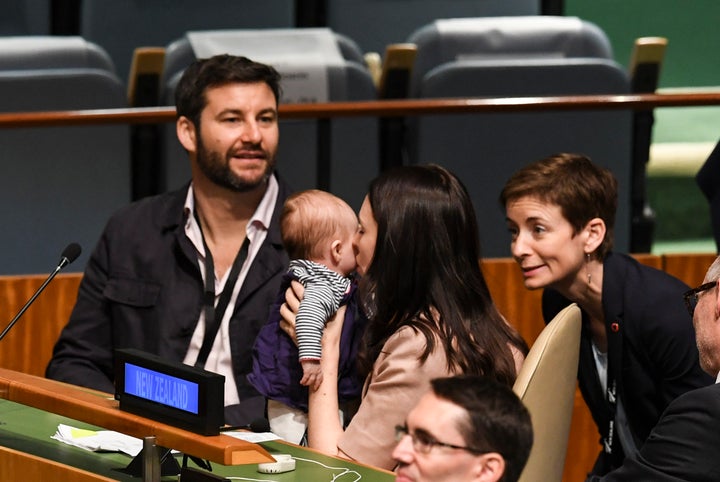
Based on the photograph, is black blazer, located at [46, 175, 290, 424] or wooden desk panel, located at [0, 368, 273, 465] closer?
wooden desk panel, located at [0, 368, 273, 465]

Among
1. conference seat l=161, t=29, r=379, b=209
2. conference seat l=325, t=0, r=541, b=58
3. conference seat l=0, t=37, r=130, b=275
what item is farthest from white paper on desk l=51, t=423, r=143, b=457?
conference seat l=325, t=0, r=541, b=58

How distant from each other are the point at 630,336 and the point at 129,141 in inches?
65.7

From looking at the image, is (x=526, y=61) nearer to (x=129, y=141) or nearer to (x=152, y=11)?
(x=129, y=141)

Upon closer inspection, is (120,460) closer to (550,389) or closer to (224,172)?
(550,389)

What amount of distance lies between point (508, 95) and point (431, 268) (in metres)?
1.86

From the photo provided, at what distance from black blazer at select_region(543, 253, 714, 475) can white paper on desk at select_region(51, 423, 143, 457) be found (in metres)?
0.99

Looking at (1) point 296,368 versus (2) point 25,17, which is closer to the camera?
(1) point 296,368

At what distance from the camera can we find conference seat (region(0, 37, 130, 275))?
3725mm

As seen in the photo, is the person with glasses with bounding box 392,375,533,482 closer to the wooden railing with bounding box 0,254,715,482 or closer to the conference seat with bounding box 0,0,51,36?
the wooden railing with bounding box 0,254,715,482

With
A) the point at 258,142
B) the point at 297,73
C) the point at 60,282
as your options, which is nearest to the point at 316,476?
the point at 258,142

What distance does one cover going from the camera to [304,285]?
8.74ft

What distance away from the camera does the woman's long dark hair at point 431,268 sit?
2383 millimetres

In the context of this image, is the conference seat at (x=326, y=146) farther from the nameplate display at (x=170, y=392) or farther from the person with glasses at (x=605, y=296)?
the nameplate display at (x=170, y=392)

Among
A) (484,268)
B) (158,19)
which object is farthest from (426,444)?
(158,19)
